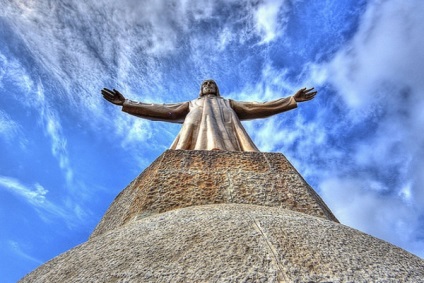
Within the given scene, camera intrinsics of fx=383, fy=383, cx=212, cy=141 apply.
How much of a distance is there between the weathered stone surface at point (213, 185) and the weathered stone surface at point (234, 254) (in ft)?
1.93

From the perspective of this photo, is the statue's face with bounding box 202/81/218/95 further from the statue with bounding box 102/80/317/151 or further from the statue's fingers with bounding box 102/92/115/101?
the statue's fingers with bounding box 102/92/115/101

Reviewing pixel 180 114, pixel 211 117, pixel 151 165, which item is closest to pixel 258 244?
pixel 151 165

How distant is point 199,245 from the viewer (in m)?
1.64

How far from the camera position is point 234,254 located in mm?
1527

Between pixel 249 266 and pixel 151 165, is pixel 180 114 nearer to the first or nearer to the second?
pixel 151 165

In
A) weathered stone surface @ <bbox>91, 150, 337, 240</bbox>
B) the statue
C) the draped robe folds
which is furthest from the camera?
the statue

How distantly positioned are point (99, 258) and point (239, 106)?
464cm

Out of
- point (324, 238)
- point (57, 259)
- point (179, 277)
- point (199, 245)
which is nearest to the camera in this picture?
point (179, 277)

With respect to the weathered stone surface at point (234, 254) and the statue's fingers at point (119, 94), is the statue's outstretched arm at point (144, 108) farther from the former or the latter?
the weathered stone surface at point (234, 254)

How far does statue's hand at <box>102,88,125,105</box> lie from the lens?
5.89 m

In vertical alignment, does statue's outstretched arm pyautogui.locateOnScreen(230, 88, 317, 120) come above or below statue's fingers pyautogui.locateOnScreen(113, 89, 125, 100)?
below

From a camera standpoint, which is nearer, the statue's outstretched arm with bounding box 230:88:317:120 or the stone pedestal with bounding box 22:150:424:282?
the stone pedestal with bounding box 22:150:424:282

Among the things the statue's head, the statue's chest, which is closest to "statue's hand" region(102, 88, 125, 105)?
the statue's chest

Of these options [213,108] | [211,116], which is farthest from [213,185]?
[213,108]
